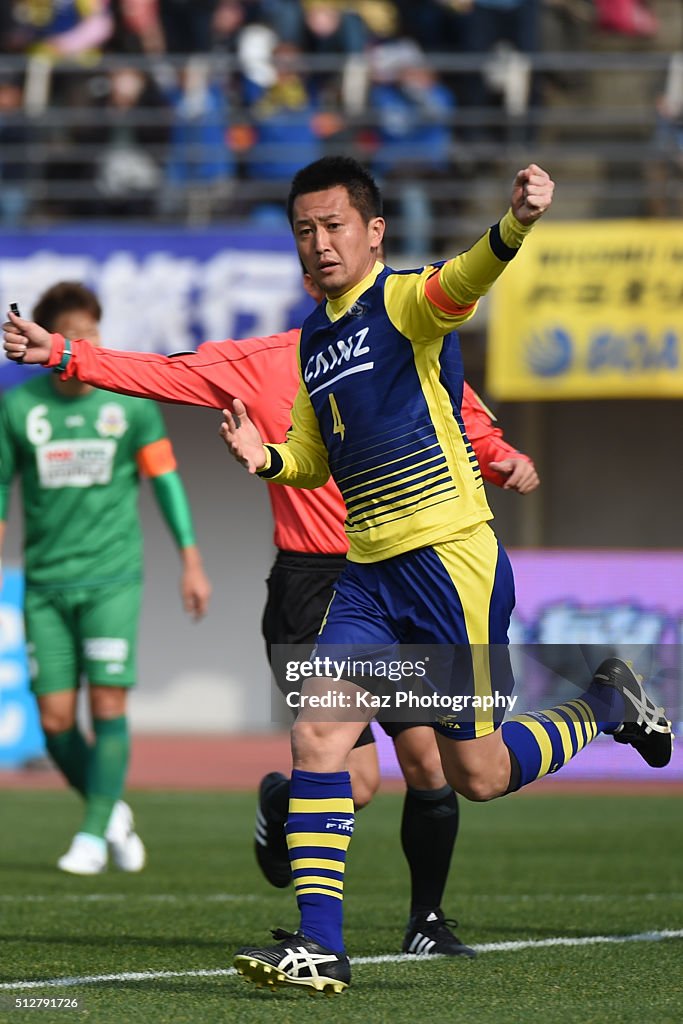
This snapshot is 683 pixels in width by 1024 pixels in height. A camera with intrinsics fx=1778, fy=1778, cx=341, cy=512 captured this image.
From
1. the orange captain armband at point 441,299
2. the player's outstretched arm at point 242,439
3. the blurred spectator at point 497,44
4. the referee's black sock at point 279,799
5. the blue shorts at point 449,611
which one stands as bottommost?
the referee's black sock at point 279,799

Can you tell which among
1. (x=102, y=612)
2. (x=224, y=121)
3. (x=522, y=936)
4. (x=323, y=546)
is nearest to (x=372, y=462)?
(x=323, y=546)

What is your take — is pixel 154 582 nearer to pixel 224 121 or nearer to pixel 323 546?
pixel 224 121

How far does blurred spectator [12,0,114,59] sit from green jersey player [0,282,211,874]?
31.5 feet

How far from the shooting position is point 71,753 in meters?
8.35

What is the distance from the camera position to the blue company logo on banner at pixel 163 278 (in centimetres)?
1569

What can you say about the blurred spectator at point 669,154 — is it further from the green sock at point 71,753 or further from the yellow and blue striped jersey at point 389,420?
the yellow and blue striped jersey at point 389,420

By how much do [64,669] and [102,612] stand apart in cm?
32

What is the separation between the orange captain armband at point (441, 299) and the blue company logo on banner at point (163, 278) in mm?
10991

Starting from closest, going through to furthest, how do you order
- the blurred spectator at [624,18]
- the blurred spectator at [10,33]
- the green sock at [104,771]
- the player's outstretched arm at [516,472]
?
the player's outstretched arm at [516,472]
the green sock at [104,771]
the blurred spectator at [10,33]
the blurred spectator at [624,18]

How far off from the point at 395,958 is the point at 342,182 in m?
2.33

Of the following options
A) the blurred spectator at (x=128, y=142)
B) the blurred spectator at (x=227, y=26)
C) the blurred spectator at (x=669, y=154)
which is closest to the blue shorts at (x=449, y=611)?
the blurred spectator at (x=669, y=154)

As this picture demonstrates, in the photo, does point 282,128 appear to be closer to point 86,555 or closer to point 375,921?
point 86,555

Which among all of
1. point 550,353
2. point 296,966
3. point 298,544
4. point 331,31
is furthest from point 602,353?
point 296,966

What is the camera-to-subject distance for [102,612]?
8.23 metres
